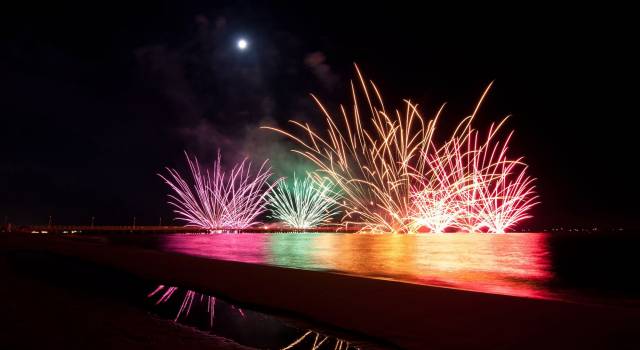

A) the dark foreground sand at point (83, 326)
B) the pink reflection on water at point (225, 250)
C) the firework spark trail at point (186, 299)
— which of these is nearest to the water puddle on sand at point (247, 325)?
the firework spark trail at point (186, 299)

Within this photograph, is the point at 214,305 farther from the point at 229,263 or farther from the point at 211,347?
the point at 229,263

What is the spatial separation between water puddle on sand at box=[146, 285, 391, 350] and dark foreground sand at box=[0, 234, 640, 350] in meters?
0.44

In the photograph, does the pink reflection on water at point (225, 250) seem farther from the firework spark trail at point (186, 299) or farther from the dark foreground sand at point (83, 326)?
the dark foreground sand at point (83, 326)

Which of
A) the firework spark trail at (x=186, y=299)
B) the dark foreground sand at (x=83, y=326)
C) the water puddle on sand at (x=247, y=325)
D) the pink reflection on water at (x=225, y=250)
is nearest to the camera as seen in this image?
the dark foreground sand at (x=83, y=326)

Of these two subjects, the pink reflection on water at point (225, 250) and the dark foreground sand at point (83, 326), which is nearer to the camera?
the dark foreground sand at point (83, 326)

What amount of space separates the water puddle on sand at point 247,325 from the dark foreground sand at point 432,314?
0.44 metres

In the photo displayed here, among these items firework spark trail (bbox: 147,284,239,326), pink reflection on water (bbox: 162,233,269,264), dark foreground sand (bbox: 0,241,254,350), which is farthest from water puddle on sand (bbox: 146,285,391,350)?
pink reflection on water (bbox: 162,233,269,264)

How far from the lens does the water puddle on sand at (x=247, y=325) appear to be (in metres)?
7.20

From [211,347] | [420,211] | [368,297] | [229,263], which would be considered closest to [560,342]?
[368,297]

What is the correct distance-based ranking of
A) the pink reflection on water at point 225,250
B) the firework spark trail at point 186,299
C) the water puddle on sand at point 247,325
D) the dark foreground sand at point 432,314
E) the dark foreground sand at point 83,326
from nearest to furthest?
the dark foreground sand at point 83,326 → the dark foreground sand at point 432,314 → the water puddle on sand at point 247,325 → the firework spark trail at point 186,299 → the pink reflection on water at point 225,250

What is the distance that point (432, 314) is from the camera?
27.3ft

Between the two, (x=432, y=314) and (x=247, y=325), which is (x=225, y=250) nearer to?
(x=247, y=325)

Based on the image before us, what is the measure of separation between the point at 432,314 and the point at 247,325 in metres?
3.35

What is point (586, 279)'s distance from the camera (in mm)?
24547
